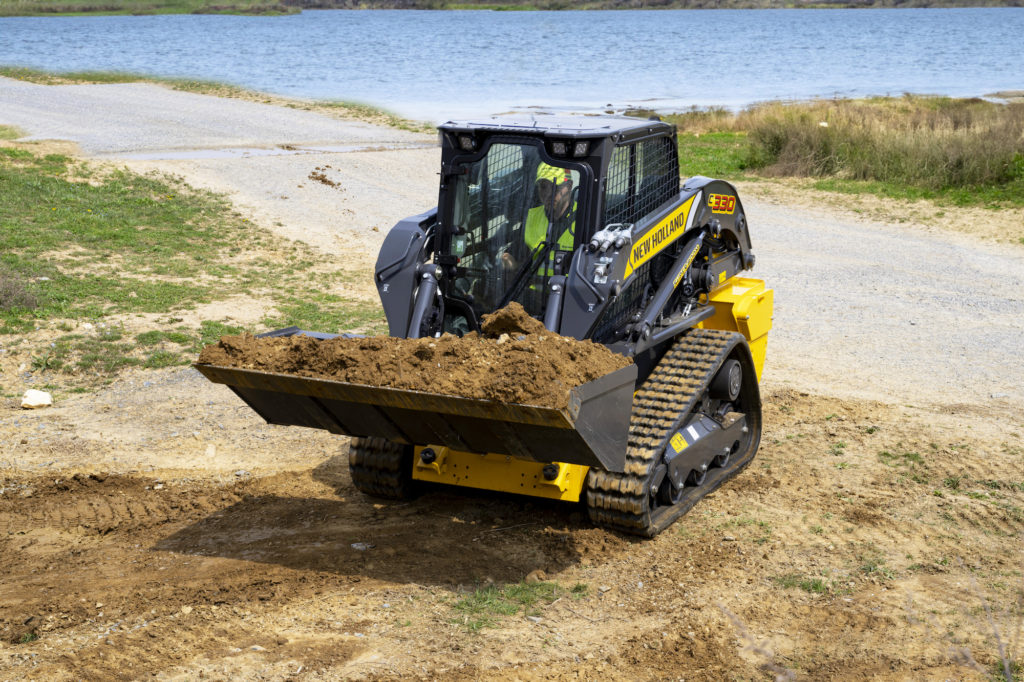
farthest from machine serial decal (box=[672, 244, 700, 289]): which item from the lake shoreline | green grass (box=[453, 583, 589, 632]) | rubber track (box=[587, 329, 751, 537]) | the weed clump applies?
the lake shoreline

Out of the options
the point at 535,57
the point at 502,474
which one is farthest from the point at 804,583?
the point at 535,57

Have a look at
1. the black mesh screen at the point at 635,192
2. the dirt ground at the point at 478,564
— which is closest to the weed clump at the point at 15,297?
the dirt ground at the point at 478,564

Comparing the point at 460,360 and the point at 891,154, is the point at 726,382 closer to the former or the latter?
the point at 460,360

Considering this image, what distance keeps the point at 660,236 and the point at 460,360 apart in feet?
7.49

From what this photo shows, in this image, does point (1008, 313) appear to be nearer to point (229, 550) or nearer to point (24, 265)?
point (229, 550)

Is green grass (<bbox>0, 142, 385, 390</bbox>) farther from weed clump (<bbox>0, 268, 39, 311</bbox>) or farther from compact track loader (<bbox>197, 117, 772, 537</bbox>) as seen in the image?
compact track loader (<bbox>197, 117, 772, 537</bbox>)

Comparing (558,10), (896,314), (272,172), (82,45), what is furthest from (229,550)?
(558,10)

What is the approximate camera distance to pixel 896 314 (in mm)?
13398

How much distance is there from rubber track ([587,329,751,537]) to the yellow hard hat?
1.58 m

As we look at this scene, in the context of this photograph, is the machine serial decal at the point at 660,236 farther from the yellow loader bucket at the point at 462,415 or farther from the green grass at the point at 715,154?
the green grass at the point at 715,154

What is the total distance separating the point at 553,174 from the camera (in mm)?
6949

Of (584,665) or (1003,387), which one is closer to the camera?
(584,665)

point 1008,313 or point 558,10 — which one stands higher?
point 558,10

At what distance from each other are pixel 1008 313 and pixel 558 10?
409 feet
